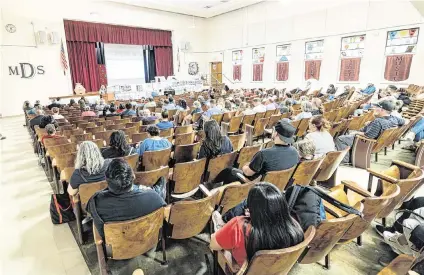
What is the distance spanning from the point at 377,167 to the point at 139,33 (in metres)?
16.1

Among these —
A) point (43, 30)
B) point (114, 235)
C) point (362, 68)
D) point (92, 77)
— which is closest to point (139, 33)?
point (92, 77)

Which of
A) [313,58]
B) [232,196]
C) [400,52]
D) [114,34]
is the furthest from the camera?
Answer: [114,34]

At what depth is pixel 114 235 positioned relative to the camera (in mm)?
1658

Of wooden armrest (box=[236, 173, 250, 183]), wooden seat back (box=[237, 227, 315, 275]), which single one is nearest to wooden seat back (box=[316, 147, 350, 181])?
wooden armrest (box=[236, 173, 250, 183])

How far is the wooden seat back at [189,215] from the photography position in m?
1.83

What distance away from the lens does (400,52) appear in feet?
33.9

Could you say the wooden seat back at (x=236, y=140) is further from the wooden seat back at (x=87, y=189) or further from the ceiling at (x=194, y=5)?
the ceiling at (x=194, y=5)

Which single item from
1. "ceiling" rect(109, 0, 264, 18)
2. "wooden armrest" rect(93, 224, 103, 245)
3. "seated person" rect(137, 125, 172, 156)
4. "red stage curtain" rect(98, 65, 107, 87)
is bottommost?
"wooden armrest" rect(93, 224, 103, 245)

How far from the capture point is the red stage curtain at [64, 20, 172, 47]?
13555mm

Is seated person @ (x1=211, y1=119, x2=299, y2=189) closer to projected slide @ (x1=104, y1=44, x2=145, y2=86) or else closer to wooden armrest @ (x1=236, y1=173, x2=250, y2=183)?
wooden armrest @ (x1=236, y1=173, x2=250, y2=183)

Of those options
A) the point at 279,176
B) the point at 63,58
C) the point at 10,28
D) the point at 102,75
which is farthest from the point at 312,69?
the point at 10,28

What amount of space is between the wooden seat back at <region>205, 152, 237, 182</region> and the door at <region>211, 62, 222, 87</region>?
53.1ft

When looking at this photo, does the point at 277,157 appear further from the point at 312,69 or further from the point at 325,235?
the point at 312,69

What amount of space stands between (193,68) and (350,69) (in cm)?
1106
